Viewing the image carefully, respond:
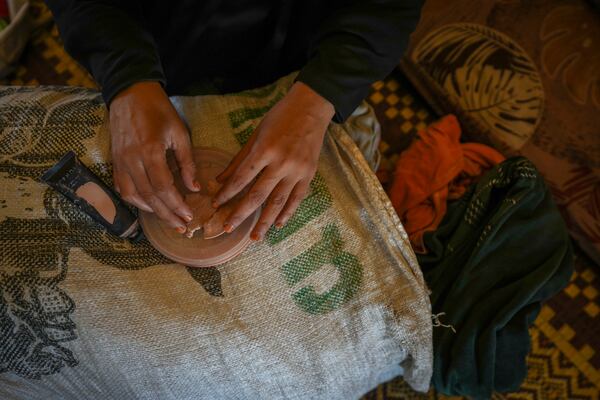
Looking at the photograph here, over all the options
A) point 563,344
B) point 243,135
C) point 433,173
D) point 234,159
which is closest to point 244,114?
point 243,135

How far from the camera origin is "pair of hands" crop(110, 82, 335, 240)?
0.63m

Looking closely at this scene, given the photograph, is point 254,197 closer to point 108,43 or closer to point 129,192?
point 129,192

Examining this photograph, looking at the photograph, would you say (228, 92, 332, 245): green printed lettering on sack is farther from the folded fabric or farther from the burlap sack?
the folded fabric

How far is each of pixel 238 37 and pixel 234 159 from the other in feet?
0.81

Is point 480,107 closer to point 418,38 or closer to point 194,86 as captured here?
point 418,38

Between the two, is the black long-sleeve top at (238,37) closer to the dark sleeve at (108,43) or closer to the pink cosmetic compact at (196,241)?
the dark sleeve at (108,43)

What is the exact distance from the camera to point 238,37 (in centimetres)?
78

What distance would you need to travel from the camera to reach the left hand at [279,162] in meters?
0.63

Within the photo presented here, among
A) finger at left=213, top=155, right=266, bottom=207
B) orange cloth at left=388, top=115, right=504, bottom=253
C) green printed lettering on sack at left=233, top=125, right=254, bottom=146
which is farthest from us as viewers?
orange cloth at left=388, top=115, right=504, bottom=253

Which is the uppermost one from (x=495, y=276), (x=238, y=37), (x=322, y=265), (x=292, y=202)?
(x=238, y=37)

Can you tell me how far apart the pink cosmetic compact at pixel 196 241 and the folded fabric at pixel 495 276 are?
42 cm

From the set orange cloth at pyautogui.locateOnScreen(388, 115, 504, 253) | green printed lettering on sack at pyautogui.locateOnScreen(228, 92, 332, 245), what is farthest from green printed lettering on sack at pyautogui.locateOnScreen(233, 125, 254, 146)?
orange cloth at pyautogui.locateOnScreen(388, 115, 504, 253)

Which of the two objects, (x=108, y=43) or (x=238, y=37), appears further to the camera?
(x=238, y=37)

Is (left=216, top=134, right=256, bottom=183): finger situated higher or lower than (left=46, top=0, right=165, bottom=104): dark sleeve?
lower
